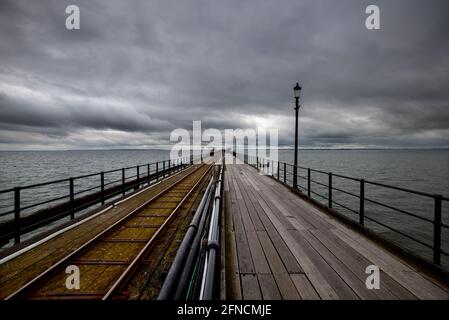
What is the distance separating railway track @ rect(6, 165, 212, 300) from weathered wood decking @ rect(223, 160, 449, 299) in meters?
1.88

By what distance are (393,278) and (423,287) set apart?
338mm

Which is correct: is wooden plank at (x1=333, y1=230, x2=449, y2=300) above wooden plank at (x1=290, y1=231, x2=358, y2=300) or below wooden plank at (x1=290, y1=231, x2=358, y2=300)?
above

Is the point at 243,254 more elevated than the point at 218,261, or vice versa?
the point at 218,261

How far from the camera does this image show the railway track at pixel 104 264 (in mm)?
3350

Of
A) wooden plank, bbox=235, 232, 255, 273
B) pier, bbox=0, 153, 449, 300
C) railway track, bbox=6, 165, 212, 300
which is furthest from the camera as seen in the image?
wooden plank, bbox=235, 232, 255, 273

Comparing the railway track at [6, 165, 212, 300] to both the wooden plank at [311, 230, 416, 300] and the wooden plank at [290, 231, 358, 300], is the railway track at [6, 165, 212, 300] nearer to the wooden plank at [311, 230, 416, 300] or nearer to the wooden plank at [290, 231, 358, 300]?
the wooden plank at [290, 231, 358, 300]

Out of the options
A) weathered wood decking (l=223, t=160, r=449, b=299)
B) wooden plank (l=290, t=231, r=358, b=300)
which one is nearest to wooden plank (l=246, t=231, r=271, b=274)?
weathered wood decking (l=223, t=160, r=449, b=299)

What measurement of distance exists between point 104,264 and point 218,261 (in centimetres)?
276

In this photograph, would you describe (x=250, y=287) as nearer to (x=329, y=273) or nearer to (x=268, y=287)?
(x=268, y=287)

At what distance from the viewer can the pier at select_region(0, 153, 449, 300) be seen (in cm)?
276

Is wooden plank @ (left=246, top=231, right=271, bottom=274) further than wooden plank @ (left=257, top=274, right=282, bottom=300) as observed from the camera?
Yes

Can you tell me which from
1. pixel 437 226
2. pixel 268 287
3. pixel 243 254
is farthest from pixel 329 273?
pixel 437 226

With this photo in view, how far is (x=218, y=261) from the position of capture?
2.84 metres
